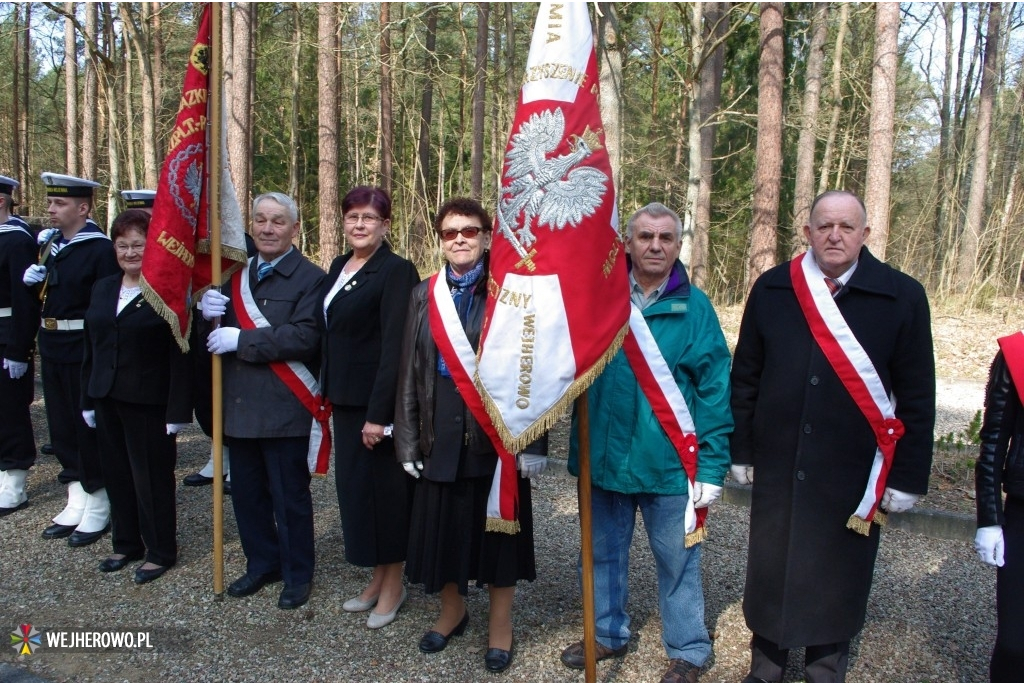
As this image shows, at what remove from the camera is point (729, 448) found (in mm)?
3318

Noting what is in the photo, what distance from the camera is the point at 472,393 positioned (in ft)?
10.9

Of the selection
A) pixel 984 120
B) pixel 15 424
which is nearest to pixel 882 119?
pixel 15 424

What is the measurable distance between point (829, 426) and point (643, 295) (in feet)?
3.02

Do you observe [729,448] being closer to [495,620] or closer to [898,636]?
[495,620]

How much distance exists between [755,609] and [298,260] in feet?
9.53

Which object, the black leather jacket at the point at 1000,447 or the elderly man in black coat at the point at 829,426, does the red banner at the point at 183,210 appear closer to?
the elderly man in black coat at the point at 829,426

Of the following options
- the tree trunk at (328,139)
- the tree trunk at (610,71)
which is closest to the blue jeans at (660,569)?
the tree trunk at (610,71)

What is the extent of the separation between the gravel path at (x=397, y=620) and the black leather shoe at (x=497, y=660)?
0.04m

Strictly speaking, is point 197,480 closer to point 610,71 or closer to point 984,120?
point 610,71

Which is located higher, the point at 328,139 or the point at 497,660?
the point at 328,139

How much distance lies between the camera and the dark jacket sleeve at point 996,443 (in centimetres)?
298

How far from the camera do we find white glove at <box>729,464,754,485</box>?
3.34 metres

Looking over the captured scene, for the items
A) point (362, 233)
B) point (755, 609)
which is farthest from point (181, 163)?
point (755, 609)

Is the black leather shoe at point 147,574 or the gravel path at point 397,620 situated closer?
the gravel path at point 397,620
